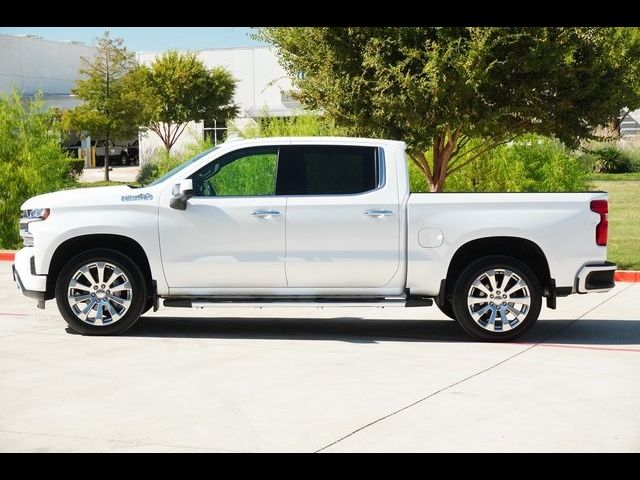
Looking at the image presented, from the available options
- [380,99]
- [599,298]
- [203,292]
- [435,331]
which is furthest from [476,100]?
[203,292]

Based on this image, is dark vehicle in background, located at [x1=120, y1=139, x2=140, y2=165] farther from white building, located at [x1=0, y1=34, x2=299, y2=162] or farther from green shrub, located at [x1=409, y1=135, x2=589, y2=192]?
green shrub, located at [x1=409, y1=135, x2=589, y2=192]

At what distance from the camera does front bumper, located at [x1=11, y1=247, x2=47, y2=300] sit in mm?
10359

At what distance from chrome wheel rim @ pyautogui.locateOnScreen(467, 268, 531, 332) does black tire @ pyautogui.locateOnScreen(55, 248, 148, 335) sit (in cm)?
318

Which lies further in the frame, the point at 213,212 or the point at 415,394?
the point at 213,212

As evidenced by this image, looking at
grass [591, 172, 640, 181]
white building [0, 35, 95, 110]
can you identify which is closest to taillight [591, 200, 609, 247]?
grass [591, 172, 640, 181]

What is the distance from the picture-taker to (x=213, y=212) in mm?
10266

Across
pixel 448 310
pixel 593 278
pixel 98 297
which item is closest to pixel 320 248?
pixel 448 310

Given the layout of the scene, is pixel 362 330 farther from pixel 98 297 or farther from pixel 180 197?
pixel 98 297

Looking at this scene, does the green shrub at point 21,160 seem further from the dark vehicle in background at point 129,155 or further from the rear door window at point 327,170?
the dark vehicle in background at point 129,155

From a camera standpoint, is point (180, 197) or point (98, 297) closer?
point (180, 197)

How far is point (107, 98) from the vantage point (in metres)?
52.2

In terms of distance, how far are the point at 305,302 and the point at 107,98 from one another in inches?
1730
